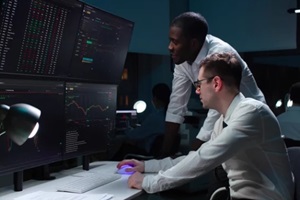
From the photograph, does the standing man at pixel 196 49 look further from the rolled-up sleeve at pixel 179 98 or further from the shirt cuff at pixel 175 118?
the shirt cuff at pixel 175 118

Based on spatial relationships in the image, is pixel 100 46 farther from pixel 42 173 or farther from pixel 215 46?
pixel 42 173

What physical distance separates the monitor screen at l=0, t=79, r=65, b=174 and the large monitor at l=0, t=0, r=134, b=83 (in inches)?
2.2

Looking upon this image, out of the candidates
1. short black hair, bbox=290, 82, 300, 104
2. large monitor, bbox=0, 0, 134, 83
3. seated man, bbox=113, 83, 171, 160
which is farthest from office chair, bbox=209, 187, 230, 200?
seated man, bbox=113, 83, 171, 160

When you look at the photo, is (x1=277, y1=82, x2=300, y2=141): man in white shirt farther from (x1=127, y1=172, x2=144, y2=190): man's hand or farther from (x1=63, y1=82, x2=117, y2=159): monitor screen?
(x1=127, y1=172, x2=144, y2=190): man's hand

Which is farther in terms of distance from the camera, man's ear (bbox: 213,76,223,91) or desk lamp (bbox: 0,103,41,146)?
man's ear (bbox: 213,76,223,91)

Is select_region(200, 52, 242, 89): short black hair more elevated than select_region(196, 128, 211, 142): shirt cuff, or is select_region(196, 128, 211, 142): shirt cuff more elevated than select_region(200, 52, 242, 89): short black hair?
select_region(200, 52, 242, 89): short black hair

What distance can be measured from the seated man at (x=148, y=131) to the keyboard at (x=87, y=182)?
7.11 feet

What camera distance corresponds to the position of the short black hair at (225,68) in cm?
171

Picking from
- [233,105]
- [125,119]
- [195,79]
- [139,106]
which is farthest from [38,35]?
[139,106]

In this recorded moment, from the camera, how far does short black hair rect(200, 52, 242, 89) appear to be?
1715 millimetres

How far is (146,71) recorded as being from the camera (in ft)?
17.5

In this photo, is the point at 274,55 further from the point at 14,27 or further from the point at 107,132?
the point at 14,27

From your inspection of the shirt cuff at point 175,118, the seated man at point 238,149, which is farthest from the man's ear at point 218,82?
the shirt cuff at point 175,118

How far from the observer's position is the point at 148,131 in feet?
14.5
